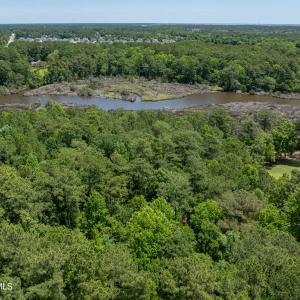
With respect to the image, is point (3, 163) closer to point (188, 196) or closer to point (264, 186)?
point (188, 196)

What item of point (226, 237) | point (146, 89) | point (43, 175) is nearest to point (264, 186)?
point (226, 237)

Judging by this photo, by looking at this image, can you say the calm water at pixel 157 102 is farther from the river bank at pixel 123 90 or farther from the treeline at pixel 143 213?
the treeline at pixel 143 213

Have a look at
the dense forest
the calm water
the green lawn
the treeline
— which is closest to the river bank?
the calm water

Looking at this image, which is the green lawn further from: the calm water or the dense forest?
the dense forest

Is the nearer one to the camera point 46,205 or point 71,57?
point 46,205

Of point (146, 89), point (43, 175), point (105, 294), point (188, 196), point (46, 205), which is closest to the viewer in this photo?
point (105, 294)

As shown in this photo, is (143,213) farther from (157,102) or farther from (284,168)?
(157,102)
